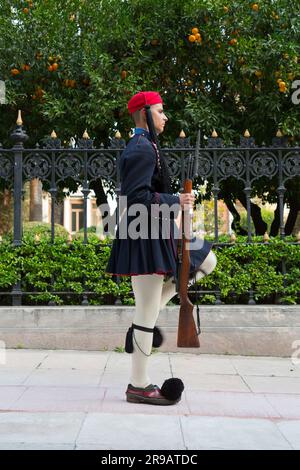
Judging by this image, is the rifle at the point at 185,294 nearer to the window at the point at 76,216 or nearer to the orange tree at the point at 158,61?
the orange tree at the point at 158,61

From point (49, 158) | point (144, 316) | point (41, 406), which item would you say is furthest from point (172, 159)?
point (41, 406)

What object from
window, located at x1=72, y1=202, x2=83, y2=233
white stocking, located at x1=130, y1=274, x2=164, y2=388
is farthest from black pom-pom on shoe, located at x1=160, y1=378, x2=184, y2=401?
window, located at x1=72, y1=202, x2=83, y2=233

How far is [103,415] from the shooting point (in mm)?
4051

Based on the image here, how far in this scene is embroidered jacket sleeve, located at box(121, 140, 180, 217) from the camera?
4.27m

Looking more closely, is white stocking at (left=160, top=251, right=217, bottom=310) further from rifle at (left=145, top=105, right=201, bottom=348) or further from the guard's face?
the guard's face

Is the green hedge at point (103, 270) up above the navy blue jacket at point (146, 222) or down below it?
below

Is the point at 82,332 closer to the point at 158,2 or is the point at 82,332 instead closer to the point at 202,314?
the point at 202,314

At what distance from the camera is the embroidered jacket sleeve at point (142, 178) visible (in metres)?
4.27

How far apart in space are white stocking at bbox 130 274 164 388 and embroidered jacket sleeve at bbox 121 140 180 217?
0.57 meters

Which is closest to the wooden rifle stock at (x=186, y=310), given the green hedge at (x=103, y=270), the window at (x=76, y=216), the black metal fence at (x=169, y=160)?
the green hedge at (x=103, y=270)

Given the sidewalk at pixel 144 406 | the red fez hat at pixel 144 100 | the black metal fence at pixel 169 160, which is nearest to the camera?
the sidewalk at pixel 144 406

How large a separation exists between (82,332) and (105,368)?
38.2 inches

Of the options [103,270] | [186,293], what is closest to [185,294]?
[186,293]

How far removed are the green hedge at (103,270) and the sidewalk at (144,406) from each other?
31.4 inches
